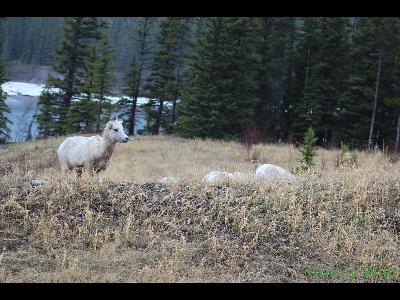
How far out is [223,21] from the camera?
32.6m

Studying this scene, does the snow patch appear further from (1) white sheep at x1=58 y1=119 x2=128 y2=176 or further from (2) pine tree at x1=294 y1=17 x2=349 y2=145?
(1) white sheep at x1=58 y1=119 x2=128 y2=176

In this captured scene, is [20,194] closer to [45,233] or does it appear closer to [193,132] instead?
[45,233]

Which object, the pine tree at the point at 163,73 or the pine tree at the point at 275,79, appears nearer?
the pine tree at the point at 275,79

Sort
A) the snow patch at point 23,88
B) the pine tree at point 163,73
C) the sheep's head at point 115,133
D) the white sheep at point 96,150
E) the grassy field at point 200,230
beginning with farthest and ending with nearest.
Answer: the snow patch at point 23,88
the pine tree at point 163,73
the sheep's head at point 115,133
the white sheep at point 96,150
the grassy field at point 200,230

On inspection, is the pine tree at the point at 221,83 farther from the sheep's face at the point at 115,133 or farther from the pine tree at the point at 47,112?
the sheep's face at the point at 115,133

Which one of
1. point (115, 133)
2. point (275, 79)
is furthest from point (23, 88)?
point (115, 133)

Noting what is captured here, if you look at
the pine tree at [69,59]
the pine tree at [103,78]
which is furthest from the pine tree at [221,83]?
the pine tree at [69,59]

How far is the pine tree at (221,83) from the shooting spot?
3136 centimetres

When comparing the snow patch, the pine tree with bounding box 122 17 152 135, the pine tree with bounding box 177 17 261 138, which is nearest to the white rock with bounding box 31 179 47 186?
the pine tree with bounding box 177 17 261 138

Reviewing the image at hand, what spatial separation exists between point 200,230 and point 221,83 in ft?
85.0

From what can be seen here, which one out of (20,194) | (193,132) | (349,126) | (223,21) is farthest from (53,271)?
Answer: (349,126)

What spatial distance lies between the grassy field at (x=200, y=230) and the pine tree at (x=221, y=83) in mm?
23452

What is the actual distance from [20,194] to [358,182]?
495 cm

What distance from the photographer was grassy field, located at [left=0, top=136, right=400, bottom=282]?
5.50 metres
